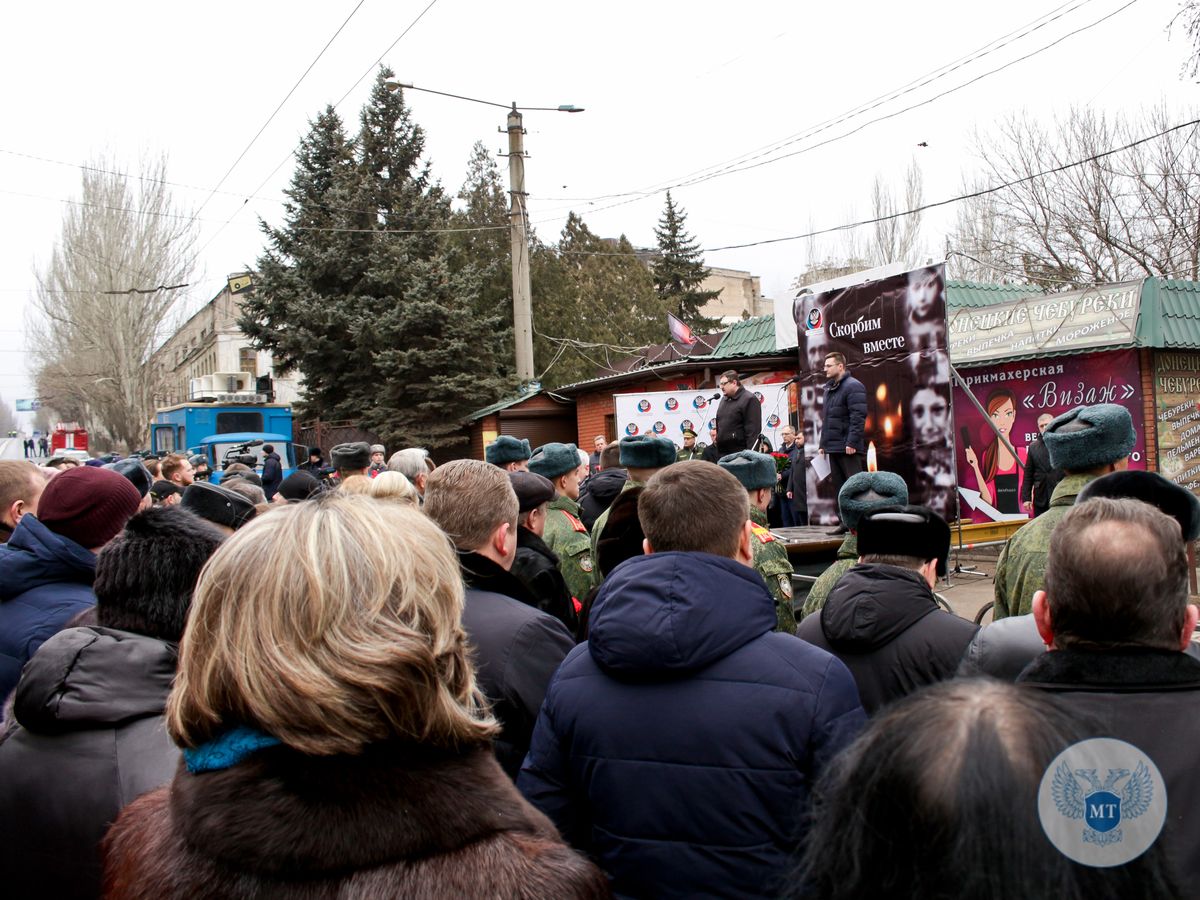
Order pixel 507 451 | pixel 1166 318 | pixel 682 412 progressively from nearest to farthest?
1. pixel 507 451
2. pixel 1166 318
3. pixel 682 412

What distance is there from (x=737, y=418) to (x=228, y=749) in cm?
904

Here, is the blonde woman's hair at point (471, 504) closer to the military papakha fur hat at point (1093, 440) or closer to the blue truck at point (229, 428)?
the military papakha fur hat at point (1093, 440)

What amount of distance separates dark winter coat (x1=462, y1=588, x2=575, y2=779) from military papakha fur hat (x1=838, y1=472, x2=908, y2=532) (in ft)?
5.02

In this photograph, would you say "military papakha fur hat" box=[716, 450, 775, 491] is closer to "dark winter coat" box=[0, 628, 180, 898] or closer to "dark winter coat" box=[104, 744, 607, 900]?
"dark winter coat" box=[0, 628, 180, 898]

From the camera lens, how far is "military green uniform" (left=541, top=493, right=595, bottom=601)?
4.87m

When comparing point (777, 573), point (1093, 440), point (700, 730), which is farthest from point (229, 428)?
point (700, 730)

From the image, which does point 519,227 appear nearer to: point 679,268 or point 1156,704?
point 1156,704

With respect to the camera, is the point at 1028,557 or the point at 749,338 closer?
the point at 1028,557

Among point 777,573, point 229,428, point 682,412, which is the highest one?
point 229,428

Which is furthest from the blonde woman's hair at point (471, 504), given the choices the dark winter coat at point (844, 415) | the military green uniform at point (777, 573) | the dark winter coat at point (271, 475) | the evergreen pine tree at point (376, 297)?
the evergreen pine tree at point (376, 297)

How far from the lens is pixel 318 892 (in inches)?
47.1

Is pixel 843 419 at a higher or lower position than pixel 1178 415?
higher

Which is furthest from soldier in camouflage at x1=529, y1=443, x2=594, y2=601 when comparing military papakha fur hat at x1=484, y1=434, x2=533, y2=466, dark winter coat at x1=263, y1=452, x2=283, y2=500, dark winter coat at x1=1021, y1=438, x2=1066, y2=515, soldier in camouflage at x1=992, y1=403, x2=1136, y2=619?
dark winter coat at x1=263, y1=452, x2=283, y2=500

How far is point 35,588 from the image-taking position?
3.17 m
